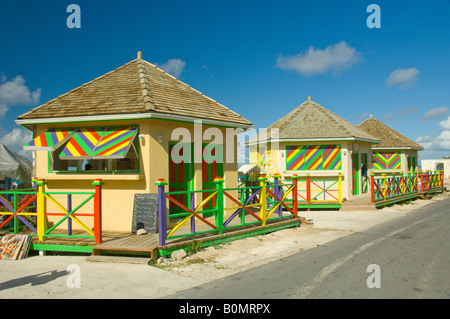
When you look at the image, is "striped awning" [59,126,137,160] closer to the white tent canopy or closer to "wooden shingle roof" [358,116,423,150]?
the white tent canopy

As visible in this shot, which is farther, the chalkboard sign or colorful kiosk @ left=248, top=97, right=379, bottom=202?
colorful kiosk @ left=248, top=97, right=379, bottom=202

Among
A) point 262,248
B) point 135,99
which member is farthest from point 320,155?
point 135,99

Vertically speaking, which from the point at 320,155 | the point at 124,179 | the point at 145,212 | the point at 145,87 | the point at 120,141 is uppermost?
the point at 145,87

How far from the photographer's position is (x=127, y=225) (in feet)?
30.1

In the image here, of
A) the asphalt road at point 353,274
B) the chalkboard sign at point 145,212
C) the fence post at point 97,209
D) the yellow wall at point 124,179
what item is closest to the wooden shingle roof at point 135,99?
the yellow wall at point 124,179

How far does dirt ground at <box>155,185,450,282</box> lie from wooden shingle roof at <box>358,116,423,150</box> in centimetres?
1151

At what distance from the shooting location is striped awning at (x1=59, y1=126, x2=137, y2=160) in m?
8.95

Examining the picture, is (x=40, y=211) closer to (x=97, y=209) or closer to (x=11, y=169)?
(x=97, y=209)

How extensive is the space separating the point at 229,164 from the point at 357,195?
9.57m

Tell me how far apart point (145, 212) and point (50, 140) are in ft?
10.7

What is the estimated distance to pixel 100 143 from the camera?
30.2ft

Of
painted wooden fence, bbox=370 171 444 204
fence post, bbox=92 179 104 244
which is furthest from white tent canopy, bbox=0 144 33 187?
painted wooden fence, bbox=370 171 444 204
